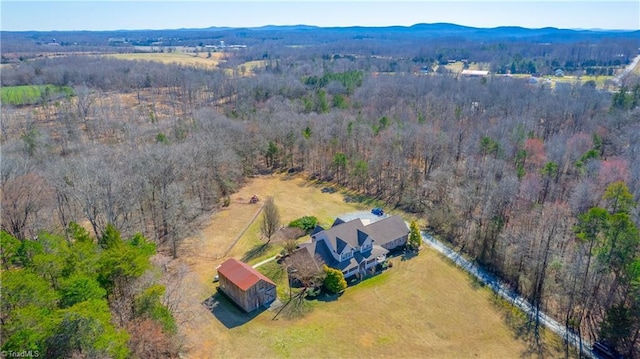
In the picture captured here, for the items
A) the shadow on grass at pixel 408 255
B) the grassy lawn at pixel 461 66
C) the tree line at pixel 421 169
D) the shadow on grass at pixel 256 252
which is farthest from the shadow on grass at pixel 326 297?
the grassy lawn at pixel 461 66

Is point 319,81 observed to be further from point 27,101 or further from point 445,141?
point 27,101

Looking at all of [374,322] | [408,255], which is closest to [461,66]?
[408,255]

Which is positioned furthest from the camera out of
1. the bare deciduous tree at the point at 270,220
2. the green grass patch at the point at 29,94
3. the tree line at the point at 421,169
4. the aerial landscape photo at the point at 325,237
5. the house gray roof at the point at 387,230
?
the green grass patch at the point at 29,94

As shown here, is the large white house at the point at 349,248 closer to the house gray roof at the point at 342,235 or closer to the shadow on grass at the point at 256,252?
the house gray roof at the point at 342,235

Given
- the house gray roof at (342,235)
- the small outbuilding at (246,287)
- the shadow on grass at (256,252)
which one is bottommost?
the shadow on grass at (256,252)

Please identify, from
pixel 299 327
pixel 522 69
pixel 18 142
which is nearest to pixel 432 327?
pixel 299 327

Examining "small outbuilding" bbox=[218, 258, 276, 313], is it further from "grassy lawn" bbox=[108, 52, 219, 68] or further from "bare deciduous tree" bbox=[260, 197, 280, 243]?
"grassy lawn" bbox=[108, 52, 219, 68]

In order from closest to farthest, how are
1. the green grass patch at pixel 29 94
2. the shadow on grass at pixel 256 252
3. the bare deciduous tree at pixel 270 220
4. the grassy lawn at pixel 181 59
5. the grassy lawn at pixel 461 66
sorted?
the shadow on grass at pixel 256 252, the bare deciduous tree at pixel 270 220, the green grass patch at pixel 29 94, the grassy lawn at pixel 181 59, the grassy lawn at pixel 461 66
